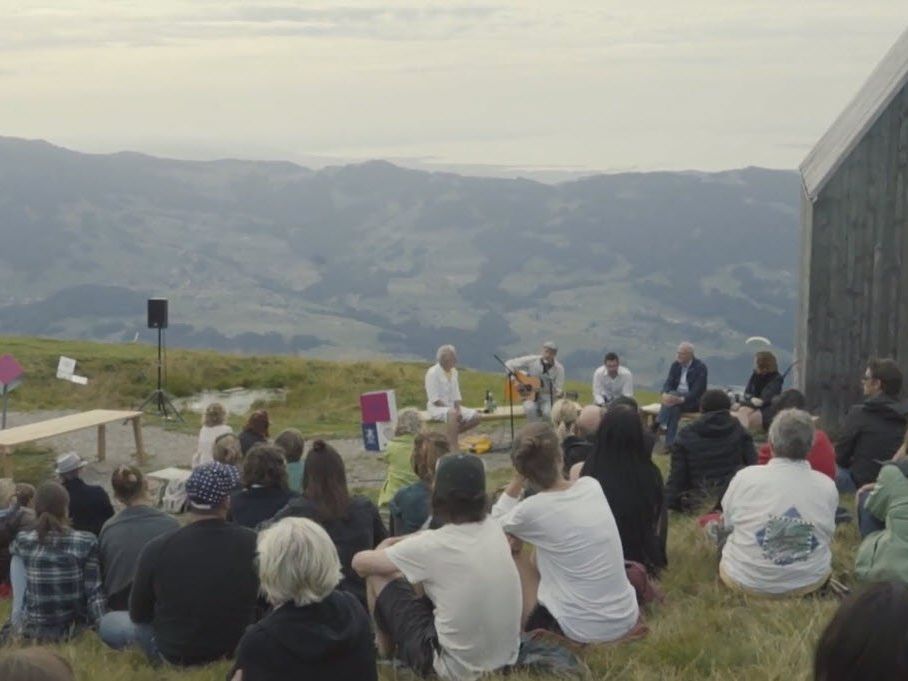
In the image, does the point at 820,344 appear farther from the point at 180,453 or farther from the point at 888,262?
the point at 180,453

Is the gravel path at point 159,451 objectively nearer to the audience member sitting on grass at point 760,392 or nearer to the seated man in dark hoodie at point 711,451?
the audience member sitting on grass at point 760,392

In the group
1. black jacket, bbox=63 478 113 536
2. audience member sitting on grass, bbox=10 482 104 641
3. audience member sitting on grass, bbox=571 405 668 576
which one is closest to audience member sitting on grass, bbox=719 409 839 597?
audience member sitting on grass, bbox=571 405 668 576

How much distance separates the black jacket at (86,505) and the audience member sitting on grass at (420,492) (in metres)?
2.48

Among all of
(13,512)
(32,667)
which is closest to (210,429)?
(13,512)

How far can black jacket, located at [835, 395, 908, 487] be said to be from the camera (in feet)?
31.0

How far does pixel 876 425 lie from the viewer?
31.1 ft

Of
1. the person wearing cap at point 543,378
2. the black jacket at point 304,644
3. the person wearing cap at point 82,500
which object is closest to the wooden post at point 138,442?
the person wearing cap at point 543,378

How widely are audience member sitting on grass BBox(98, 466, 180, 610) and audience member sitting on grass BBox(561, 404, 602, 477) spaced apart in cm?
273

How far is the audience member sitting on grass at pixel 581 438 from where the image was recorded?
29.3 feet

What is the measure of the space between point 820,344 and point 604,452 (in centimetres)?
697

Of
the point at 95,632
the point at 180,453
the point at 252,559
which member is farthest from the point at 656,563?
the point at 180,453

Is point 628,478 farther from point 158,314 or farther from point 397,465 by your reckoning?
point 158,314

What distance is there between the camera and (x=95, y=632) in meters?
7.27

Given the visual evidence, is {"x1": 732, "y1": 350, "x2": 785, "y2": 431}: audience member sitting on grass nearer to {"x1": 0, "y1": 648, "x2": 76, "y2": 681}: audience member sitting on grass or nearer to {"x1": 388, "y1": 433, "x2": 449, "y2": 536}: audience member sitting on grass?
{"x1": 388, "y1": 433, "x2": 449, "y2": 536}: audience member sitting on grass
